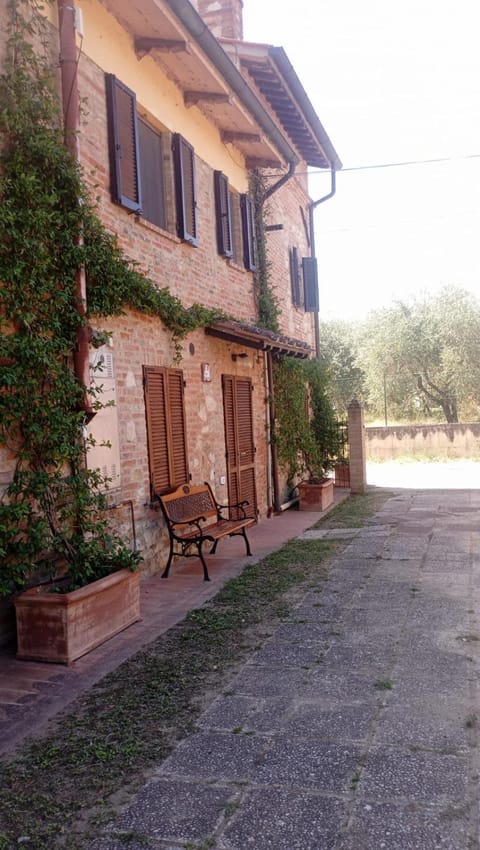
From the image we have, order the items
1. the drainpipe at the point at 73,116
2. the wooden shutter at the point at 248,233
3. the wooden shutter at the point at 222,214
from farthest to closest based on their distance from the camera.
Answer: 1. the wooden shutter at the point at 248,233
2. the wooden shutter at the point at 222,214
3. the drainpipe at the point at 73,116

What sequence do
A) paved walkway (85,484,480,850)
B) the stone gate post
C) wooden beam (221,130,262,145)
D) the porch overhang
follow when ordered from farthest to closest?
1. the stone gate post
2. wooden beam (221,130,262,145)
3. the porch overhang
4. paved walkway (85,484,480,850)

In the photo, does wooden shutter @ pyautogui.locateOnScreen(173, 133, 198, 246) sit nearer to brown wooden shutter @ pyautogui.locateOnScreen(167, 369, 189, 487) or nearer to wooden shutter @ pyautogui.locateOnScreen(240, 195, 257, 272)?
brown wooden shutter @ pyautogui.locateOnScreen(167, 369, 189, 487)

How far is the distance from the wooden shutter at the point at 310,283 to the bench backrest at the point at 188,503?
23.2ft

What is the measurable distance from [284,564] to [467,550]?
2041 mm

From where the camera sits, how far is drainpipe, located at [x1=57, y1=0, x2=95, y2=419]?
5.12m

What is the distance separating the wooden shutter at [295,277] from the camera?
12.8 m

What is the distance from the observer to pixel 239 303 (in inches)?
377

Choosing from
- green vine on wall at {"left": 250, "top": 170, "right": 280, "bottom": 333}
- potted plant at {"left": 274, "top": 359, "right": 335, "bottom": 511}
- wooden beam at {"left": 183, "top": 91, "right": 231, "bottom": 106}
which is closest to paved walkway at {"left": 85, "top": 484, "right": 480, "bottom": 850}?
potted plant at {"left": 274, "top": 359, "right": 335, "bottom": 511}

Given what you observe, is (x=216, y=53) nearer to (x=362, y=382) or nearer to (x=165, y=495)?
(x=165, y=495)

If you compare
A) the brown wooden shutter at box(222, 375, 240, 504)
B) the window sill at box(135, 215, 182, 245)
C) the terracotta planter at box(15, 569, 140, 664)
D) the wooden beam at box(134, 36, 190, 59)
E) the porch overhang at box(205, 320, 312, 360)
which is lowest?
the terracotta planter at box(15, 569, 140, 664)

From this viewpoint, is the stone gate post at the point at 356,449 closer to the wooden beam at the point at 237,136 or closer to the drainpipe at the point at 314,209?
the drainpipe at the point at 314,209

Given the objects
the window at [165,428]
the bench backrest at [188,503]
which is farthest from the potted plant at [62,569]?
the window at [165,428]

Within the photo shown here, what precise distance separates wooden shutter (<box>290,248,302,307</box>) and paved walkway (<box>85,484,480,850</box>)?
27.6 feet

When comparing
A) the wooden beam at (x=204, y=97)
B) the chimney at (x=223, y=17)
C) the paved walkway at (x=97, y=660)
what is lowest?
the paved walkway at (x=97, y=660)
